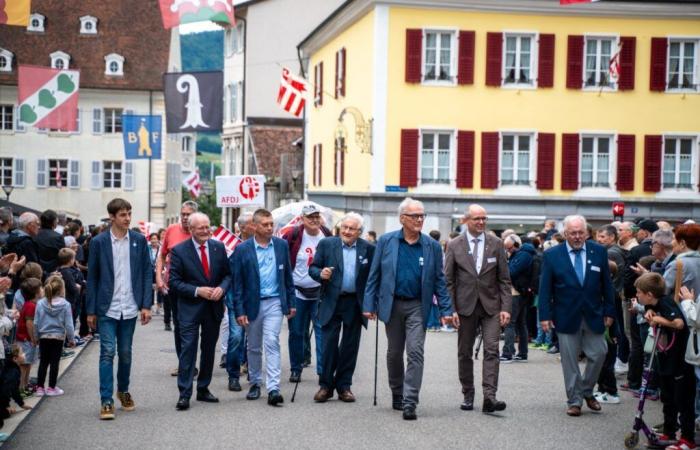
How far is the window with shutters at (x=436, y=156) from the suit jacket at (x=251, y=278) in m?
23.5

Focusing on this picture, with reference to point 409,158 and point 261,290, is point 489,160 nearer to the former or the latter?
point 409,158

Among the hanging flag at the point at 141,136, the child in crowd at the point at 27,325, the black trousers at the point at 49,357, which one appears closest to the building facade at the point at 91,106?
the hanging flag at the point at 141,136

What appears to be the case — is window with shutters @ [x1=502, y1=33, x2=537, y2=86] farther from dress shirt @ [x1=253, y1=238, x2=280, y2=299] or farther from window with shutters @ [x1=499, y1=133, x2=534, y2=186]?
dress shirt @ [x1=253, y1=238, x2=280, y2=299]

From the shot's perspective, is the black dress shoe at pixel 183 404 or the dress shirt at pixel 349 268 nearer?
the black dress shoe at pixel 183 404

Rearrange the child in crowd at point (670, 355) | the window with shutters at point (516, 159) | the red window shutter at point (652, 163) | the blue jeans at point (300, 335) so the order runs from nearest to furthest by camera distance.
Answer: the child in crowd at point (670, 355) < the blue jeans at point (300, 335) < the window with shutters at point (516, 159) < the red window shutter at point (652, 163)

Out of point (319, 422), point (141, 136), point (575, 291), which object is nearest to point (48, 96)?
point (141, 136)

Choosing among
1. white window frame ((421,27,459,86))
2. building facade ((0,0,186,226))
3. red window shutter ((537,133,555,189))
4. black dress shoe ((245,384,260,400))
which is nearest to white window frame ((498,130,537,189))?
red window shutter ((537,133,555,189))

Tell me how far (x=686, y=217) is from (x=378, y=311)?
27038 mm

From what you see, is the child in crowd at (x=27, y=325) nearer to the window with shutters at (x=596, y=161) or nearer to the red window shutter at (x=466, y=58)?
the red window shutter at (x=466, y=58)

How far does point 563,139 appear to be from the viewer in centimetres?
3616

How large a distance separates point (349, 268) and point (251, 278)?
1062mm

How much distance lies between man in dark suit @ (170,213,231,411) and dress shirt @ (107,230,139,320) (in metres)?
0.56

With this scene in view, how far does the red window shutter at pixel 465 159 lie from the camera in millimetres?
35562

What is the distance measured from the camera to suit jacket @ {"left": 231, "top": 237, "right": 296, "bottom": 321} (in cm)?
1227
